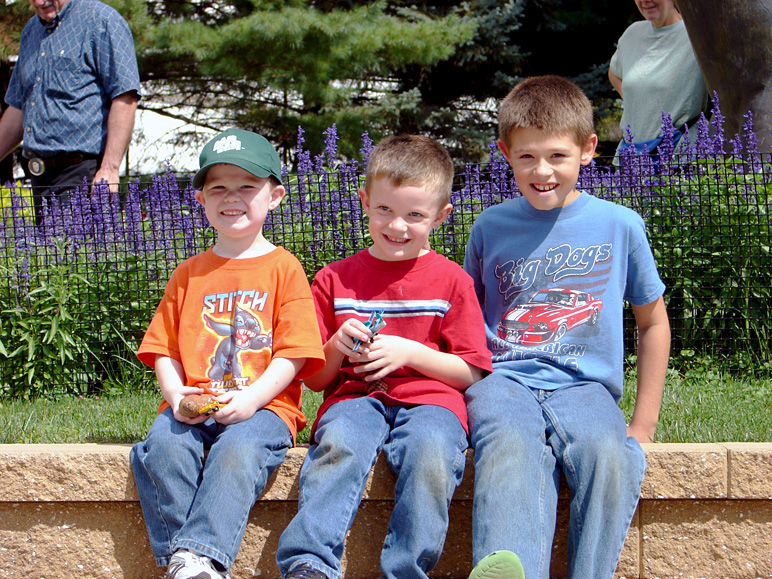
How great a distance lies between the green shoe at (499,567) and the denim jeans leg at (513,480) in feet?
→ 0.36

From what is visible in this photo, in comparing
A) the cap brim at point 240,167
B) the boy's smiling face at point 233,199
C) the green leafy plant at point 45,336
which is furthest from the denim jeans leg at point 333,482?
the green leafy plant at point 45,336

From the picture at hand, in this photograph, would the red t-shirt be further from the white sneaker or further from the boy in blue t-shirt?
the white sneaker

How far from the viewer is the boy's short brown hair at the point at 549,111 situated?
8.09 feet

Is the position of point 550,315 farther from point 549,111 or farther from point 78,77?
point 78,77

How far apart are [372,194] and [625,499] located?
47.2 inches

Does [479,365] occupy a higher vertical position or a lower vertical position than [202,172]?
lower

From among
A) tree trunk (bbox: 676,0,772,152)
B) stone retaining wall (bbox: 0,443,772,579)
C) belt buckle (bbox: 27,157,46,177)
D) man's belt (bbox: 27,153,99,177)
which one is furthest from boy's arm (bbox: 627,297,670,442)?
belt buckle (bbox: 27,157,46,177)

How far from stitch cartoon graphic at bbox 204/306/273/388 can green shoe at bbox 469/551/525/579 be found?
37.0 inches

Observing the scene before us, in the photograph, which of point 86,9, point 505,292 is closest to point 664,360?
point 505,292

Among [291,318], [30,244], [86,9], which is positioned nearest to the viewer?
[291,318]

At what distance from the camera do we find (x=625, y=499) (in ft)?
6.98

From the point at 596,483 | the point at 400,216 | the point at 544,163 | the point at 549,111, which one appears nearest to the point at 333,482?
the point at 596,483

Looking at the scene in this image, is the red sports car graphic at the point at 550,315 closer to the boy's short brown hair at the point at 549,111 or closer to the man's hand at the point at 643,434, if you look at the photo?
the man's hand at the point at 643,434

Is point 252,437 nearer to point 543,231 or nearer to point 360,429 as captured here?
point 360,429
